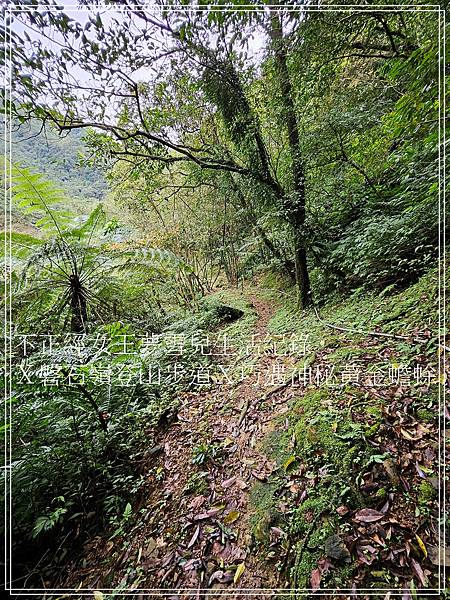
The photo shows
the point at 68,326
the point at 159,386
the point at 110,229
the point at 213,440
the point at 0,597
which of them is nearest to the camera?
the point at 0,597

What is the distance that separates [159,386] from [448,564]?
7.69 feet

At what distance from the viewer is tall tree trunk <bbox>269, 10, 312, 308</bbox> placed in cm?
291

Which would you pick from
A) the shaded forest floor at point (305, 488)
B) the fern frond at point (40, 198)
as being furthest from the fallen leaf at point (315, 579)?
the fern frond at point (40, 198)

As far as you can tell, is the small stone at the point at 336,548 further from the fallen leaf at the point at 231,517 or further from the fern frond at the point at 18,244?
the fern frond at the point at 18,244

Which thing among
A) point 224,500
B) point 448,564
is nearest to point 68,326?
point 224,500

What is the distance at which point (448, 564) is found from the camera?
90 centimetres

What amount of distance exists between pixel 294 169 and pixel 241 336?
Answer: 2.24 m

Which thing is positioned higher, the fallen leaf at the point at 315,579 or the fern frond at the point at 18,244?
the fern frond at the point at 18,244

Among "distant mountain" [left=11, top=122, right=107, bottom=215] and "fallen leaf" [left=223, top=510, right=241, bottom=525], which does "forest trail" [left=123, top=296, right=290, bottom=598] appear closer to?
"fallen leaf" [left=223, top=510, right=241, bottom=525]

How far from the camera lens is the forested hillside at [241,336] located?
4.09 ft

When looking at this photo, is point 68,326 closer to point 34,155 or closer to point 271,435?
point 34,155

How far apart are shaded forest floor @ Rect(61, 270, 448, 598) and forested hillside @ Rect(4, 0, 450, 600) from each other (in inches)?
0.4

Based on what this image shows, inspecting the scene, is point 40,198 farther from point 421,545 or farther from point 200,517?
point 421,545

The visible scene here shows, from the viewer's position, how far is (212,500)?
1603 mm
